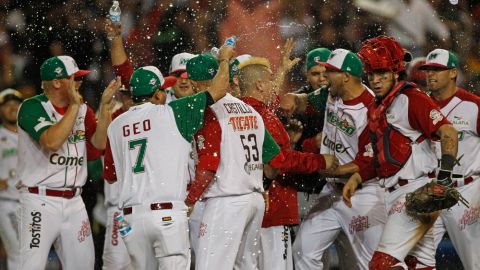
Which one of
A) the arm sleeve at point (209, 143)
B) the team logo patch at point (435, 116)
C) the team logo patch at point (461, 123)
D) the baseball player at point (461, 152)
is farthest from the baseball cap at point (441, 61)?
the arm sleeve at point (209, 143)

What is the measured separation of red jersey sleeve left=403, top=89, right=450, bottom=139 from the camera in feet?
25.9

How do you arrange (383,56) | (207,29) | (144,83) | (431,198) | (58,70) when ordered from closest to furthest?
(431,198) → (144,83) → (383,56) → (58,70) → (207,29)

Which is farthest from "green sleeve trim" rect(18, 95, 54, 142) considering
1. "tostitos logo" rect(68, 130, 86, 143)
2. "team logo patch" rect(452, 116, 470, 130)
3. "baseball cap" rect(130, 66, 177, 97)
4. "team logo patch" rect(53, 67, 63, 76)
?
"team logo patch" rect(452, 116, 470, 130)

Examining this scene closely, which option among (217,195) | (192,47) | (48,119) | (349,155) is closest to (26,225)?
(48,119)

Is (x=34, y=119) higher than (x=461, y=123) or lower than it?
higher

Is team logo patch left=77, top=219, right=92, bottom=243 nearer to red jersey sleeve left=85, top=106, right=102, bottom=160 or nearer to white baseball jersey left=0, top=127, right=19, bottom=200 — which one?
red jersey sleeve left=85, top=106, right=102, bottom=160

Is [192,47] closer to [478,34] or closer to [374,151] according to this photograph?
[478,34]

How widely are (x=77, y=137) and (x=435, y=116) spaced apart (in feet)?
10.3

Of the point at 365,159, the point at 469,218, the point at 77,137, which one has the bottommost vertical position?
the point at 469,218

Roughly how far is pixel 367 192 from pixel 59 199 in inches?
109

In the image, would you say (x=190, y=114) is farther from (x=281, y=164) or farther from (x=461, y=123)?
(x=461, y=123)

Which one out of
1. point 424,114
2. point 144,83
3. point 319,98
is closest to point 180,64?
point 319,98

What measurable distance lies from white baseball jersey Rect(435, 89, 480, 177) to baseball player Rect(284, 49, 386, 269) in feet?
3.21

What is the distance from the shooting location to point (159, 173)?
7.68m
